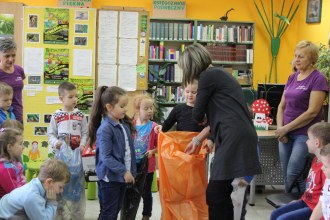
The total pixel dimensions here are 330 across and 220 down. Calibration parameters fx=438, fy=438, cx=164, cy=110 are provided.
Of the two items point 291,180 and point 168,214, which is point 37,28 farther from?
point 291,180

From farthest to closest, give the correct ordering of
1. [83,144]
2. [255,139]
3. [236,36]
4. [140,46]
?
1. [236,36]
2. [140,46]
3. [83,144]
4. [255,139]

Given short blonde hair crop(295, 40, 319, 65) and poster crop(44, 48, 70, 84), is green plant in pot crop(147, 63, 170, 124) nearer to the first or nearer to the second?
poster crop(44, 48, 70, 84)

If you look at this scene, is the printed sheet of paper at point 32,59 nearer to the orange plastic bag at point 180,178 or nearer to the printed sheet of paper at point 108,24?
the printed sheet of paper at point 108,24

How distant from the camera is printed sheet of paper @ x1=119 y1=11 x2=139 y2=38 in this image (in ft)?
16.9

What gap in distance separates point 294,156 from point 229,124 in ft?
3.42

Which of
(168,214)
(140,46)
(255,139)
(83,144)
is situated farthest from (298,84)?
(140,46)

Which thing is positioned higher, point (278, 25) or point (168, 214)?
point (278, 25)

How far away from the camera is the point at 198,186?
2.89 m

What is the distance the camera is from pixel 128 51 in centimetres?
519

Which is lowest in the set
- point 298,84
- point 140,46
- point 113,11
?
point 298,84

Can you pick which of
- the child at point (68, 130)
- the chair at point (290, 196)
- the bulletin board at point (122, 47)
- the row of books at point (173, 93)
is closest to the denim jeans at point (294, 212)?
the chair at point (290, 196)

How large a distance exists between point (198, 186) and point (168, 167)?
9.4 inches

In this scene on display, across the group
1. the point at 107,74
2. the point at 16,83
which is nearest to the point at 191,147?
the point at 16,83

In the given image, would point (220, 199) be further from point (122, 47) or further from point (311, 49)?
point (122, 47)
